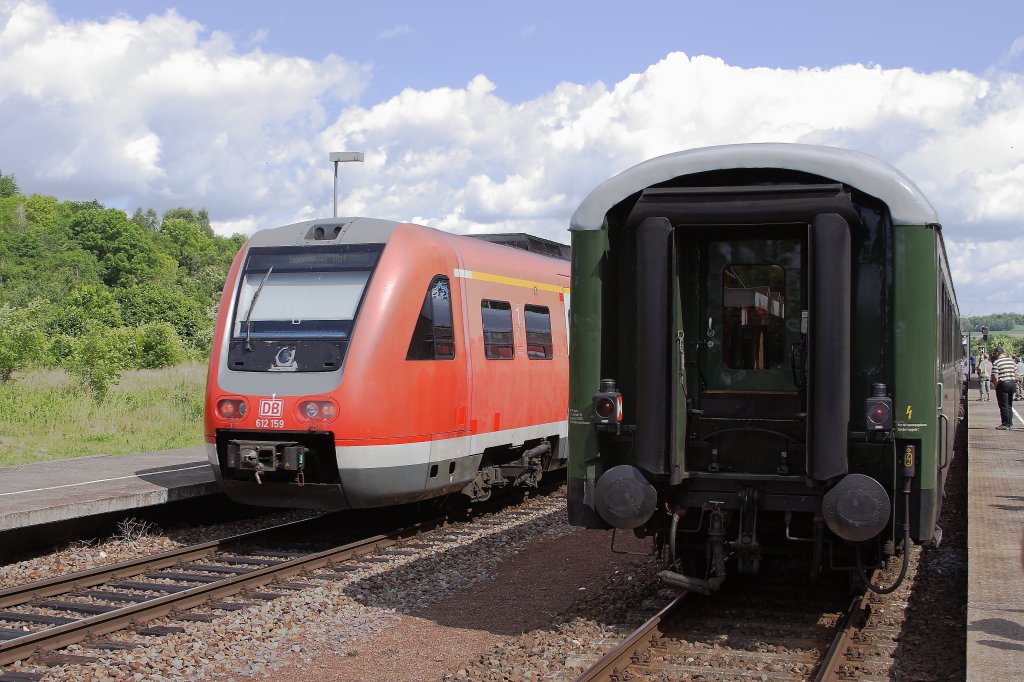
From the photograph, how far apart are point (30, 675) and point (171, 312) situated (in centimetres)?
5391

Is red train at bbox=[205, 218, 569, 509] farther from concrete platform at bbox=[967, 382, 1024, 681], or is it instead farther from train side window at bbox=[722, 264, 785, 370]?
concrete platform at bbox=[967, 382, 1024, 681]

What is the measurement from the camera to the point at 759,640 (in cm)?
724

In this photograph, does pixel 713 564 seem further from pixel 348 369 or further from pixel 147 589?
pixel 147 589

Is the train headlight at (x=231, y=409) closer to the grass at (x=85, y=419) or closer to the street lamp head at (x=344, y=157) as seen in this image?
the grass at (x=85, y=419)

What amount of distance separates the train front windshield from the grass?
21.1ft

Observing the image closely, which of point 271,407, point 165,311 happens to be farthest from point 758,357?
point 165,311

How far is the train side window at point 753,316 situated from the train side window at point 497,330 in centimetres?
469

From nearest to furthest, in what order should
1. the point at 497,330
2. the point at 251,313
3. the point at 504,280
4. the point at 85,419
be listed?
the point at 251,313 < the point at 497,330 < the point at 504,280 < the point at 85,419

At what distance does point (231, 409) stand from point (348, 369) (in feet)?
4.03

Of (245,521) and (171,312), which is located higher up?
(171,312)

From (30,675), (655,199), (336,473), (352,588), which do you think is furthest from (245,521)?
(655,199)

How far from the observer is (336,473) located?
10195 mm

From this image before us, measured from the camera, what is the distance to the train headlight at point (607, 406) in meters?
7.29

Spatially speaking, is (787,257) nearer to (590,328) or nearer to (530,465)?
(590,328)
